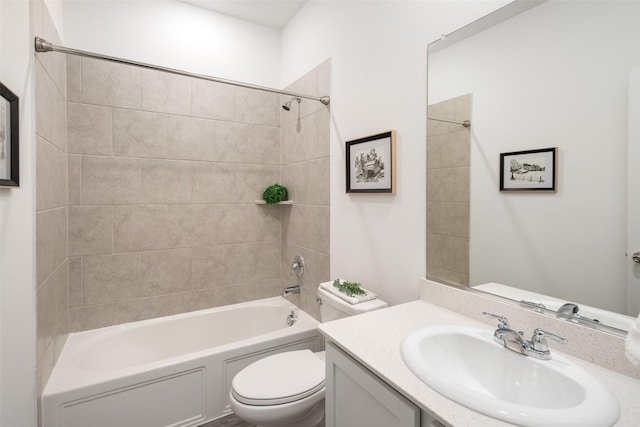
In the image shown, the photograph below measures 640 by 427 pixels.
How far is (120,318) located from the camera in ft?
7.16

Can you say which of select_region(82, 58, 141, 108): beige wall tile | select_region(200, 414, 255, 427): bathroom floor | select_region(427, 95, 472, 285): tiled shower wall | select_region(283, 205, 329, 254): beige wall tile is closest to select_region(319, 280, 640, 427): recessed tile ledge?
select_region(427, 95, 472, 285): tiled shower wall

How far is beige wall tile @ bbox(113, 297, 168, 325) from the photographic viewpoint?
2.17 metres

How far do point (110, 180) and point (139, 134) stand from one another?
1.23ft

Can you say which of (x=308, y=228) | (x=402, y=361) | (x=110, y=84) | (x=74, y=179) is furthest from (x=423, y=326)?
(x=110, y=84)

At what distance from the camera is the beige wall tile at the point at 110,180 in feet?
6.70

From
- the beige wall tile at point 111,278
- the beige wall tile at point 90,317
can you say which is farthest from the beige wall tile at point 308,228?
the beige wall tile at point 90,317

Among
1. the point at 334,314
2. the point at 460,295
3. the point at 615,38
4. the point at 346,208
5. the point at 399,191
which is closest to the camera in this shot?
the point at 615,38

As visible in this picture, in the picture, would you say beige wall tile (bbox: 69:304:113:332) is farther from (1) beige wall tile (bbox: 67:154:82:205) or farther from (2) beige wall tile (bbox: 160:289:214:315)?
(1) beige wall tile (bbox: 67:154:82:205)

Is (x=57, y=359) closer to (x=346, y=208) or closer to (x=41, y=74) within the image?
(x=41, y=74)

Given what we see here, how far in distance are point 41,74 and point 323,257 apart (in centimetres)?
181

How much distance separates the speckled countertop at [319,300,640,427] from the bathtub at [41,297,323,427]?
101cm

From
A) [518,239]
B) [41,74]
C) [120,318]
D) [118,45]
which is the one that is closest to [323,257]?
[518,239]

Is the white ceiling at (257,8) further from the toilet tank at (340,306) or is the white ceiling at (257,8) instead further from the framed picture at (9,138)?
the toilet tank at (340,306)

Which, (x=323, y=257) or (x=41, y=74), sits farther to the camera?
(x=323, y=257)
